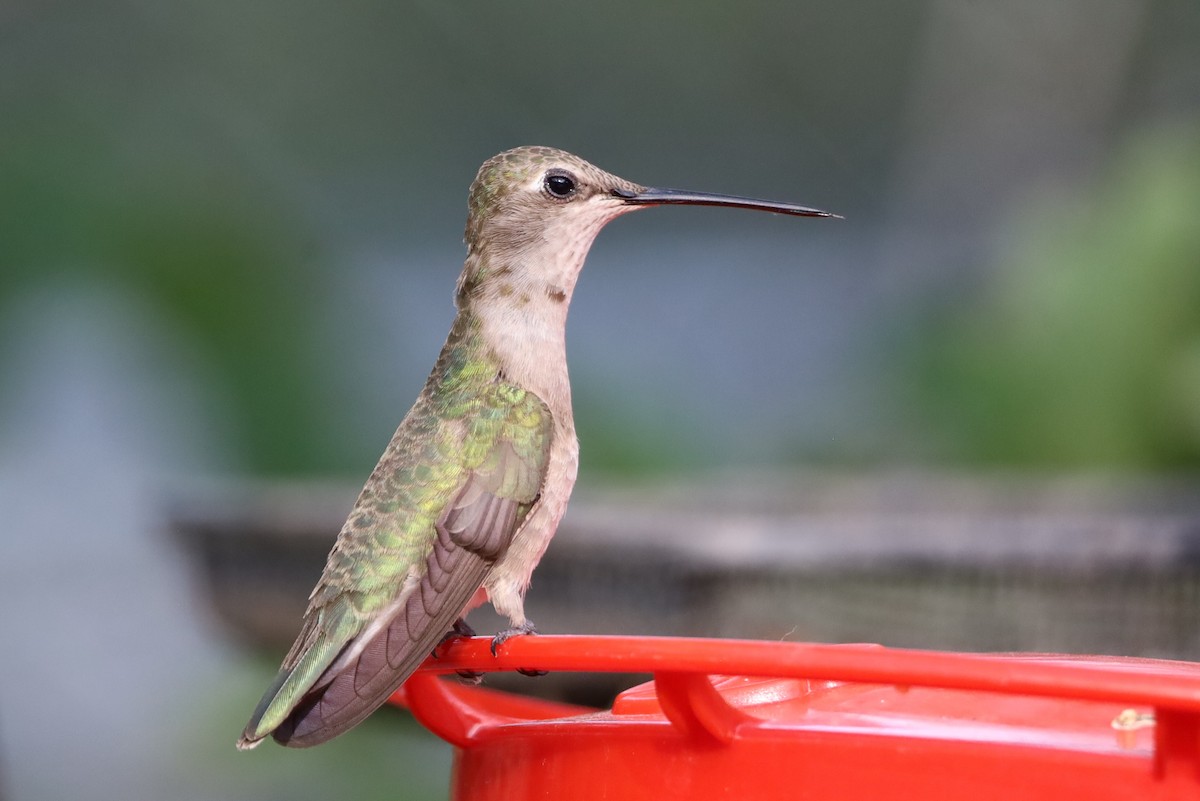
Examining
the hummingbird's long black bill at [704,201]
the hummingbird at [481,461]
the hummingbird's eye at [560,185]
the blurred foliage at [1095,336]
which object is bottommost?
the hummingbird at [481,461]

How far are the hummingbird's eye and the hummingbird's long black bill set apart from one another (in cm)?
5

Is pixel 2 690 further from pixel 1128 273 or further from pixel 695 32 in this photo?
pixel 695 32

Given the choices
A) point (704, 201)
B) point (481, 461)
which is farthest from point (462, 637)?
point (704, 201)

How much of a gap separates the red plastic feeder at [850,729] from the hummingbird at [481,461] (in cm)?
24

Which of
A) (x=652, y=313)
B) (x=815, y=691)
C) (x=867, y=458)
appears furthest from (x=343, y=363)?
(x=815, y=691)

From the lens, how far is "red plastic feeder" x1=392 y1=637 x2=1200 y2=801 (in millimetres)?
619

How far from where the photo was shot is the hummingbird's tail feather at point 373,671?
0.97 metres

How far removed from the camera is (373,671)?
0.99 m

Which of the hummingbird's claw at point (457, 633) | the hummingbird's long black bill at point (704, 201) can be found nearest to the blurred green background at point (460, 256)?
the hummingbird's claw at point (457, 633)

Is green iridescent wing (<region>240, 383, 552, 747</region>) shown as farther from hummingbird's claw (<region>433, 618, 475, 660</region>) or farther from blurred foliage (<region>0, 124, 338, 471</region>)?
blurred foliage (<region>0, 124, 338, 471</region>)

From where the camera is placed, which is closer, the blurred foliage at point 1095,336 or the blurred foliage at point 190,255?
the blurred foliage at point 1095,336

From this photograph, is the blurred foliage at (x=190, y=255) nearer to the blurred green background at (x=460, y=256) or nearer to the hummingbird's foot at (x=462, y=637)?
the blurred green background at (x=460, y=256)

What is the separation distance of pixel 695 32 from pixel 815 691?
4843 millimetres

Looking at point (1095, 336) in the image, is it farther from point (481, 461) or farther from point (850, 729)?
point (850, 729)
